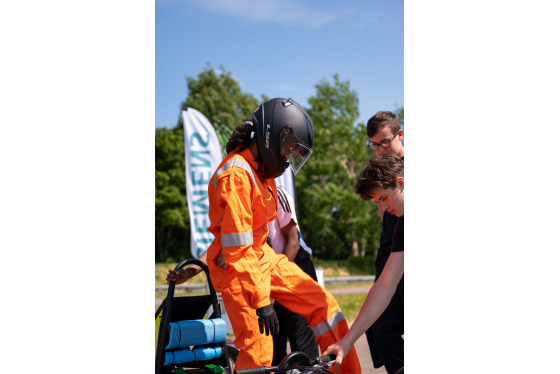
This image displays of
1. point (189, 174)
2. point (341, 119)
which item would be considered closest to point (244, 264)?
point (189, 174)

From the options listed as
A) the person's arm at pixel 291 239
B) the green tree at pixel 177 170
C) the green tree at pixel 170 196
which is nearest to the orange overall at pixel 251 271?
the person's arm at pixel 291 239

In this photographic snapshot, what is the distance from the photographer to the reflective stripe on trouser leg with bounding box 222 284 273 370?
279cm

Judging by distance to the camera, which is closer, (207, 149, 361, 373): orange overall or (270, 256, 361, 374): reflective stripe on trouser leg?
(207, 149, 361, 373): orange overall

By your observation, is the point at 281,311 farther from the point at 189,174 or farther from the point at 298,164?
the point at 189,174

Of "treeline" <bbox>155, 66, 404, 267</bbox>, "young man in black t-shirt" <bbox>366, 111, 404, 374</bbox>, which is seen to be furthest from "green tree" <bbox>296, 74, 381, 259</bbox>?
"young man in black t-shirt" <bbox>366, 111, 404, 374</bbox>

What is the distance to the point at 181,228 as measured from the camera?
3609cm

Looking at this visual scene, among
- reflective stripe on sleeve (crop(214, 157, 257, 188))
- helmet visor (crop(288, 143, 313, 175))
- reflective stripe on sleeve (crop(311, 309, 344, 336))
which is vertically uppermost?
helmet visor (crop(288, 143, 313, 175))

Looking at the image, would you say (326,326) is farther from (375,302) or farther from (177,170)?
(177,170)

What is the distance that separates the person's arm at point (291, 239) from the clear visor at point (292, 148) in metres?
0.62

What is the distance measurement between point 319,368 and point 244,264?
81 cm

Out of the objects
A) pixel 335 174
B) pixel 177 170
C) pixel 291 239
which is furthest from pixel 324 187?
pixel 291 239

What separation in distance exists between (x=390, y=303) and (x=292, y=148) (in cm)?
107

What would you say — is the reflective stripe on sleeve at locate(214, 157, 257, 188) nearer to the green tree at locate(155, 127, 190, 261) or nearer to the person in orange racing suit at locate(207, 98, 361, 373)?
the person in orange racing suit at locate(207, 98, 361, 373)

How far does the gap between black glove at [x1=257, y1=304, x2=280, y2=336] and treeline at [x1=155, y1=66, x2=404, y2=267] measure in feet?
Answer: 101
